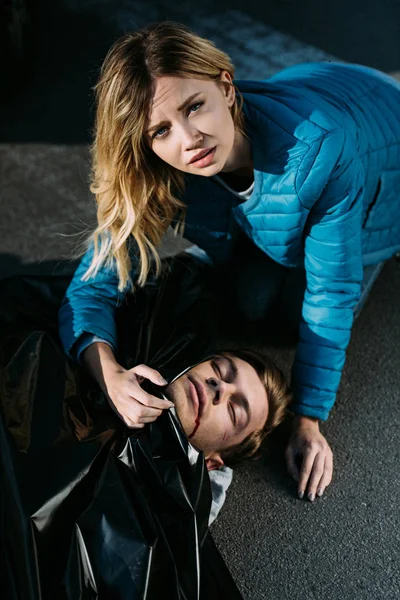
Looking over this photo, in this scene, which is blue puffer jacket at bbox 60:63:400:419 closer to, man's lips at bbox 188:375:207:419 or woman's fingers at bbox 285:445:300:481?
woman's fingers at bbox 285:445:300:481

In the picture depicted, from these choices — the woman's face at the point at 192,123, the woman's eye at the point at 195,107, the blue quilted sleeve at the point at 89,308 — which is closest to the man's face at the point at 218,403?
the blue quilted sleeve at the point at 89,308

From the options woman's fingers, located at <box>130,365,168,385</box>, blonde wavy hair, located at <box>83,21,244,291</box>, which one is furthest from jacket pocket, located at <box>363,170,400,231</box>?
woman's fingers, located at <box>130,365,168,385</box>

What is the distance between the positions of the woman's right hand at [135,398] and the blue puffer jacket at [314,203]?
0.54 ft

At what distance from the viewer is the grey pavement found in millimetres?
1547

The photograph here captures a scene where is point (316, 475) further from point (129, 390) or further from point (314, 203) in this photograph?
point (314, 203)

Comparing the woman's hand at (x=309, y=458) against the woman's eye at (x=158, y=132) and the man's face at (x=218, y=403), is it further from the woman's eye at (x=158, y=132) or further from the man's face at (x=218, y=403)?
the woman's eye at (x=158, y=132)

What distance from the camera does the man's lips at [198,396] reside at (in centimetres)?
150

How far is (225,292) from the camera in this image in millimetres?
2002

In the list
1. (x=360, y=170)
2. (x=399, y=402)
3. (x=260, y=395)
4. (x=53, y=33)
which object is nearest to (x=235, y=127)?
(x=360, y=170)

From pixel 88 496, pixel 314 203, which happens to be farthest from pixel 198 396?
pixel 314 203

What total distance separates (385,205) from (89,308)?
771 mm

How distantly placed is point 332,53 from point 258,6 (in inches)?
18.1

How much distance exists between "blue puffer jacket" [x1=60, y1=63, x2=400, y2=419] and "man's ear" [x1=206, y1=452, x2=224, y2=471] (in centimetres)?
22

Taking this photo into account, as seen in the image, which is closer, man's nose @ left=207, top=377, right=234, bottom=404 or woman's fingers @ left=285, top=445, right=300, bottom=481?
man's nose @ left=207, top=377, right=234, bottom=404
